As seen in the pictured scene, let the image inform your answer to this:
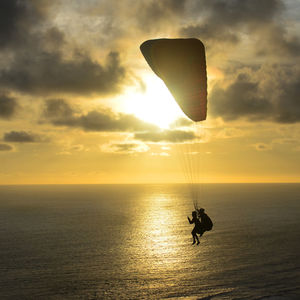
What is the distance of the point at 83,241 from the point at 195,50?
86.2 metres

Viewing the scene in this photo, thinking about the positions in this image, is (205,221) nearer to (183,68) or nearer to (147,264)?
(183,68)

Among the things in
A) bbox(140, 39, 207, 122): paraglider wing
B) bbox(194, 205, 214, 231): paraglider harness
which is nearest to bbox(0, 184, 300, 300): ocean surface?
bbox(194, 205, 214, 231): paraglider harness

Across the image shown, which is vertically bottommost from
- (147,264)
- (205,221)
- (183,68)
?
(147,264)

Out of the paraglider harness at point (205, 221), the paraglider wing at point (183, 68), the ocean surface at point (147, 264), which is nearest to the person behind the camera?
the paraglider wing at point (183, 68)

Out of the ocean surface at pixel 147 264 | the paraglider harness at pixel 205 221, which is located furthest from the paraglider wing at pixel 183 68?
the ocean surface at pixel 147 264

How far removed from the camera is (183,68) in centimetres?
1934

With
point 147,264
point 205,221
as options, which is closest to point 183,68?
point 205,221

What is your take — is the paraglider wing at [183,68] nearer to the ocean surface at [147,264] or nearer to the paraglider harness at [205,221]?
the paraglider harness at [205,221]

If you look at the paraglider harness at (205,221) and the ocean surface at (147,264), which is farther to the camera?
the ocean surface at (147,264)

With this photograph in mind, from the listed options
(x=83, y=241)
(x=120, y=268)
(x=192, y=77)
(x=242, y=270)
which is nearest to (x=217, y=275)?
(x=242, y=270)

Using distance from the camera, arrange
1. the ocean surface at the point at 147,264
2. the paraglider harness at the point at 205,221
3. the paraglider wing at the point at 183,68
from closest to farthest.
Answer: the paraglider wing at the point at 183,68 < the paraglider harness at the point at 205,221 < the ocean surface at the point at 147,264

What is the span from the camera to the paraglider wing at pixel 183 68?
1805 centimetres

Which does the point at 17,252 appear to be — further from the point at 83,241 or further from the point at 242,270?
the point at 242,270

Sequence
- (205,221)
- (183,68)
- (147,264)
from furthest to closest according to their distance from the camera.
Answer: (147,264) → (205,221) → (183,68)
